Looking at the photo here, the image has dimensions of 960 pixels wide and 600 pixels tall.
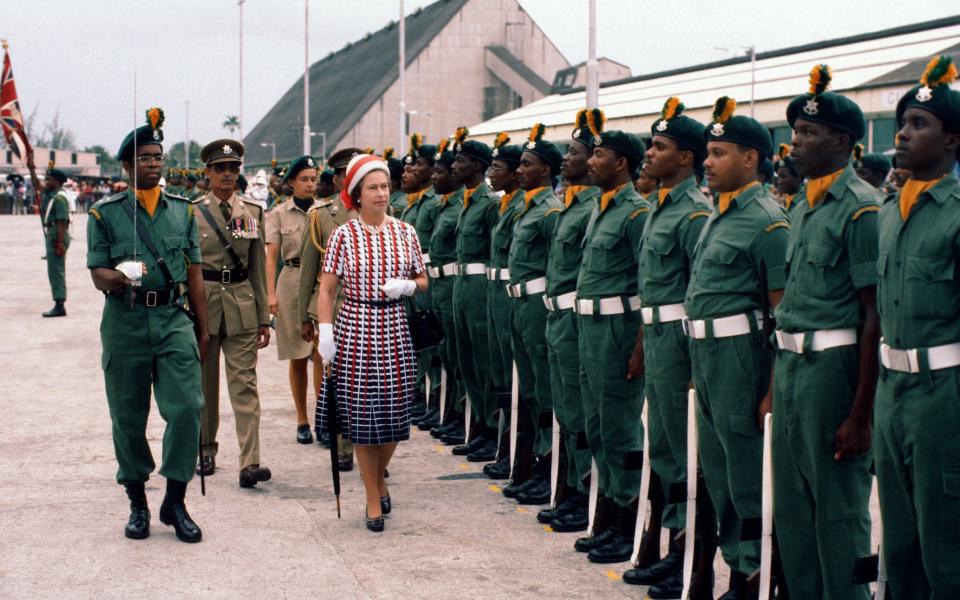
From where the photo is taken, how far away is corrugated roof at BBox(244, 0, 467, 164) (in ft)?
264

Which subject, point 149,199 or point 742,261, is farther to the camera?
point 149,199

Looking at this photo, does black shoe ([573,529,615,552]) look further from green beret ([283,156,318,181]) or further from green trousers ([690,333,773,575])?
green beret ([283,156,318,181])

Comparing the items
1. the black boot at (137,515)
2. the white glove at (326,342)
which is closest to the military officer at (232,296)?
the black boot at (137,515)

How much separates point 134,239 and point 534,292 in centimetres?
247

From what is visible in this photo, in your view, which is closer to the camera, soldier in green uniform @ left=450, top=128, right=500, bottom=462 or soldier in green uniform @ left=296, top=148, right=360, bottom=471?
soldier in green uniform @ left=296, top=148, right=360, bottom=471

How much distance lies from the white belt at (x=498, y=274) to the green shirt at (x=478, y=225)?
410 millimetres

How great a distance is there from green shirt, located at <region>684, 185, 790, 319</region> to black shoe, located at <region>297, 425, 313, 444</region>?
187 inches

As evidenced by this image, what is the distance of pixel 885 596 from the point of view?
4.31 m

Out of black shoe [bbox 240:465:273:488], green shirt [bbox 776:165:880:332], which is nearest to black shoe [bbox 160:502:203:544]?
black shoe [bbox 240:465:273:488]

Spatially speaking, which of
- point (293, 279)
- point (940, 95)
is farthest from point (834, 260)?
point (293, 279)

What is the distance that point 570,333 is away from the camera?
22.0 feet

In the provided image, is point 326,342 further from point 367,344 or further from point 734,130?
point 734,130

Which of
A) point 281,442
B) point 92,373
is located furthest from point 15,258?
point 281,442

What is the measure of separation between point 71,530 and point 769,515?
3991 millimetres
